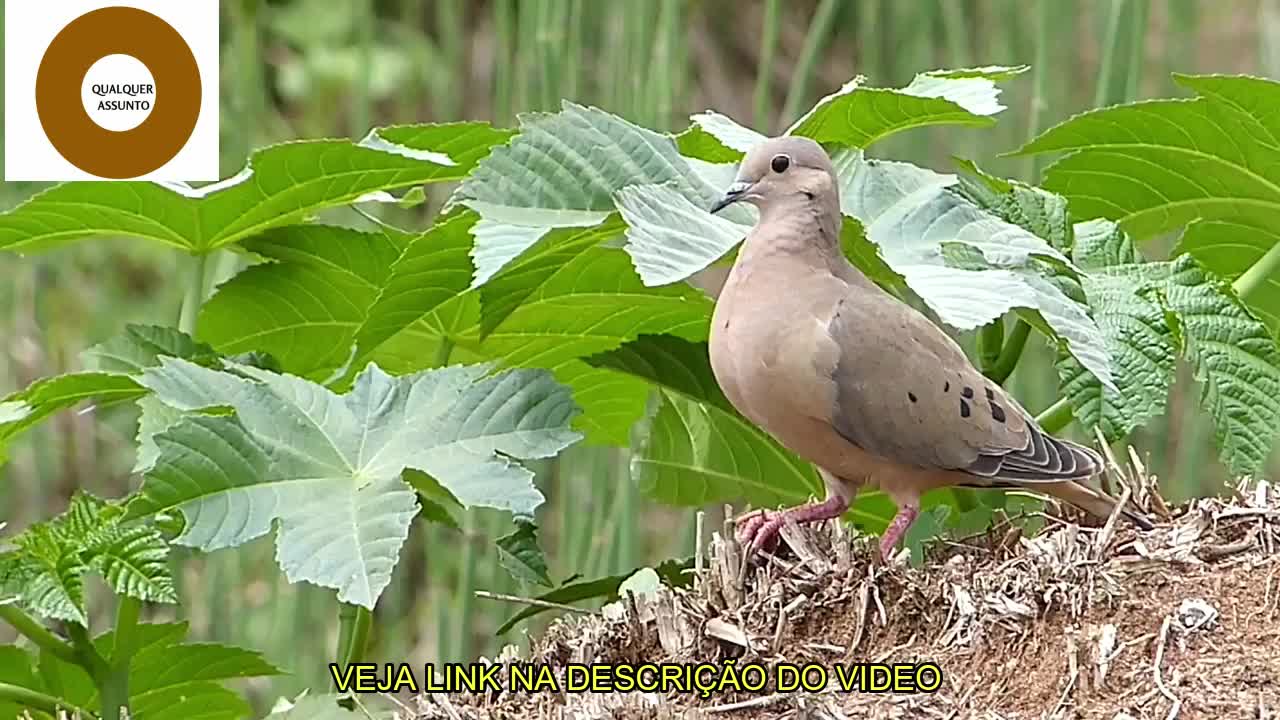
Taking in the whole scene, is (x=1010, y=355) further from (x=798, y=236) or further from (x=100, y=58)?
(x=100, y=58)

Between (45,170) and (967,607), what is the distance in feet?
3.30

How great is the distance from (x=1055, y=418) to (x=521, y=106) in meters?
1.07

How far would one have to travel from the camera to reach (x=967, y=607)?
107 cm

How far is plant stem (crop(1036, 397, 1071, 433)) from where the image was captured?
1423mm

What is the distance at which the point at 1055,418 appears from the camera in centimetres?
144

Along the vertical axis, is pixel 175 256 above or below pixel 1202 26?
below

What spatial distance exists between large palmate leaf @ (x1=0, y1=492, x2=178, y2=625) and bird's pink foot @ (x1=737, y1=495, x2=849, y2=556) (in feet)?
1.36

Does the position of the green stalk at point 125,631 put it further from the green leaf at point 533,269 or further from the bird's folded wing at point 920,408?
the bird's folded wing at point 920,408

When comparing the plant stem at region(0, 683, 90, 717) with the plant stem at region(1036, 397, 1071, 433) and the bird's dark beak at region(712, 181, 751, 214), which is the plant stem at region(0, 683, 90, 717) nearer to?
the bird's dark beak at region(712, 181, 751, 214)

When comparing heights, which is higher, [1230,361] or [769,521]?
[1230,361]

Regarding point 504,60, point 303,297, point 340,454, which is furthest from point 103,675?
point 504,60

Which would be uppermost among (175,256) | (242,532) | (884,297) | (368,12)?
(368,12)

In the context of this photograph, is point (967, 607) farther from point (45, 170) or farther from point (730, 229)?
point (45, 170)

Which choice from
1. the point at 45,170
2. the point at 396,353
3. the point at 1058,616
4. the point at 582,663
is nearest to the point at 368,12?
the point at 45,170
